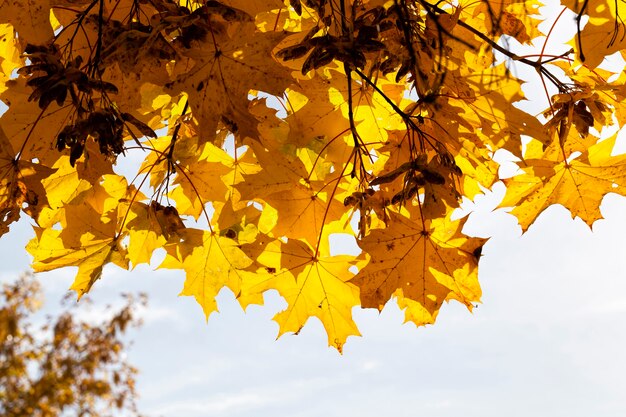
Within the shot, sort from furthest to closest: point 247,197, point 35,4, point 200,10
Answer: point 247,197
point 35,4
point 200,10

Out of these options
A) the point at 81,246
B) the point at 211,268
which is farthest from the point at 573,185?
the point at 81,246

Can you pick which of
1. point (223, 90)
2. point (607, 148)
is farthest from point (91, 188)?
point (607, 148)

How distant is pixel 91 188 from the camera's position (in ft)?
6.17

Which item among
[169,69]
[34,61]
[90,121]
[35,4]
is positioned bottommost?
[90,121]

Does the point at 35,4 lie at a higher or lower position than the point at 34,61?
higher

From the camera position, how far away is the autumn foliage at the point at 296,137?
130 centimetres

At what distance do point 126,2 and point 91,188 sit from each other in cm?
61

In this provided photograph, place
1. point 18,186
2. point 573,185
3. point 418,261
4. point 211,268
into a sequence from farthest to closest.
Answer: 1. point 211,268
2. point 573,185
3. point 418,261
4. point 18,186

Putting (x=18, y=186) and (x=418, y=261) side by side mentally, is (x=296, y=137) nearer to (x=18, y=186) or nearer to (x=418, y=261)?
(x=418, y=261)

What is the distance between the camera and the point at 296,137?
1.67m

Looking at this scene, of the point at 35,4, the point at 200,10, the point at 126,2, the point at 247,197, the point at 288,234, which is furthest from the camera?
the point at 288,234

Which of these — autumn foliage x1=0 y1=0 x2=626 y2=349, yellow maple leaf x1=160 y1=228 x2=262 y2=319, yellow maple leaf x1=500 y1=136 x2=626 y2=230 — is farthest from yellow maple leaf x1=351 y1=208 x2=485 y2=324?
yellow maple leaf x1=160 y1=228 x2=262 y2=319

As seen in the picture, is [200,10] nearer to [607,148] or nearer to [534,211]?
[534,211]

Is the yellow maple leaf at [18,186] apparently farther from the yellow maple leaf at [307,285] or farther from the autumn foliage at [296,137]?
the yellow maple leaf at [307,285]
